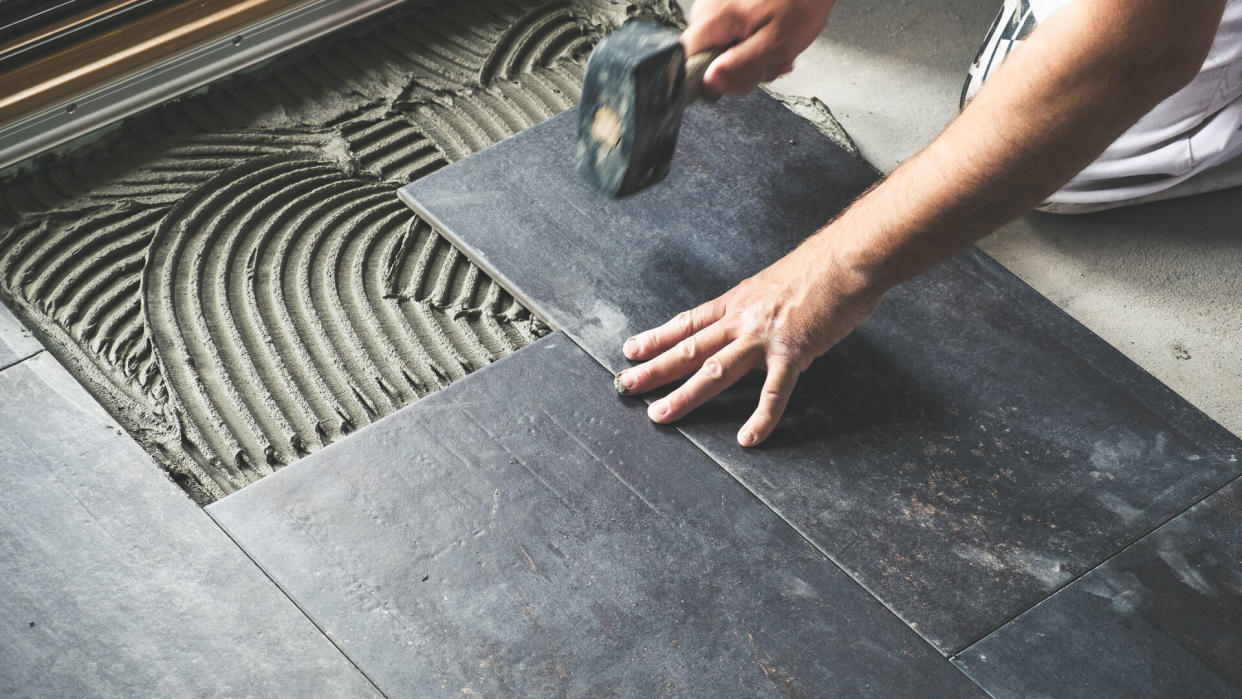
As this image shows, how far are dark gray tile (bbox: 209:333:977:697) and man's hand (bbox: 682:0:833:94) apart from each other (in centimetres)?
66

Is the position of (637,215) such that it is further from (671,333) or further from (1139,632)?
(1139,632)

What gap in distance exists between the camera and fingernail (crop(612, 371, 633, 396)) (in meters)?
1.97

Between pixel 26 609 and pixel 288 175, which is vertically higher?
pixel 288 175

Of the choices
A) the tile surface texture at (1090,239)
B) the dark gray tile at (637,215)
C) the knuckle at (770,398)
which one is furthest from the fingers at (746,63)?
the tile surface texture at (1090,239)

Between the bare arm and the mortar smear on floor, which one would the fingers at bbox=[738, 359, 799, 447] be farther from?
the mortar smear on floor

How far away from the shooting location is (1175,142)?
246cm

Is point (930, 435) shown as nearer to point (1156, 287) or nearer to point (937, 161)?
point (937, 161)

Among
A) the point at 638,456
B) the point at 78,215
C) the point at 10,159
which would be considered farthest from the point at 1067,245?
the point at 10,159

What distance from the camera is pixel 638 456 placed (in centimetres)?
190

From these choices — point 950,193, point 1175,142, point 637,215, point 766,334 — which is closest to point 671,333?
point 766,334

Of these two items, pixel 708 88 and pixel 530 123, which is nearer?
pixel 708 88

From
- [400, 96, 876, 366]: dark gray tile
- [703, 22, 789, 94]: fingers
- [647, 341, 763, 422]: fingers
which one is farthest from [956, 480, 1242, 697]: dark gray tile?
[703, 22, 789, 94]: fingers

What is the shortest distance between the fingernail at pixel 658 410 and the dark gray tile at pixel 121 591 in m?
0.67

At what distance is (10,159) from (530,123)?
1121mm
